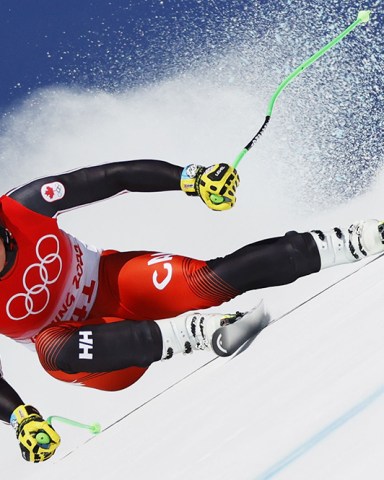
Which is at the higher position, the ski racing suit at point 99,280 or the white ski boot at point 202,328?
the ski racing suit at point 99,280

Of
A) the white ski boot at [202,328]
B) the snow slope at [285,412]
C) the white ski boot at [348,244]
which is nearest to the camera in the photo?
the snow slope at [285,412]

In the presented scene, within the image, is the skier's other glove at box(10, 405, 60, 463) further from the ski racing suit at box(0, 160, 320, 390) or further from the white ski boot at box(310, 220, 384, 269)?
the white ski boot at box(310, 220, 384, 269)

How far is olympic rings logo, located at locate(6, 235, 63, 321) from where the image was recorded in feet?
6.06

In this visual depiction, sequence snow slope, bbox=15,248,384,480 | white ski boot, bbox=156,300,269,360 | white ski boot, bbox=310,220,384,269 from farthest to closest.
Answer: white ski boot, bbox=156,300,269,360 → white ski boot, bbox=310,220,384,269 → snow slope, bbox=15,248,384,480

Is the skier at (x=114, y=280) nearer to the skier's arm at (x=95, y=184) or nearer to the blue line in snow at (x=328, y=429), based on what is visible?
the skier's arm at (x=95, y=184)

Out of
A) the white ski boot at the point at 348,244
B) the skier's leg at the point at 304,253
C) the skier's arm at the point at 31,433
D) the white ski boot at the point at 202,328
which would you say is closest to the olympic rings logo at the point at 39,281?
the skier's arm at the point at 31,433

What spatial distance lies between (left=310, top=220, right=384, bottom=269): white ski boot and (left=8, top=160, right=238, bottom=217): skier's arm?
1.21 feet

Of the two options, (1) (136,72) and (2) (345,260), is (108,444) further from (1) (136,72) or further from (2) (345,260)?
(1) (136,72)

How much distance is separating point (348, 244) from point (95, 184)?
2.00 ft

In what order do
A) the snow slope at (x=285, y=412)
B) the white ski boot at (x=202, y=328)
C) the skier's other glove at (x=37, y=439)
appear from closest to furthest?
the snow slope at (x=285, y=412)
the white ski boot at (x=202, y=328)
the skier's other glove at (x=37, y=439)

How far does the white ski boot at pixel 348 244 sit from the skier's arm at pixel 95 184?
369 millimetres

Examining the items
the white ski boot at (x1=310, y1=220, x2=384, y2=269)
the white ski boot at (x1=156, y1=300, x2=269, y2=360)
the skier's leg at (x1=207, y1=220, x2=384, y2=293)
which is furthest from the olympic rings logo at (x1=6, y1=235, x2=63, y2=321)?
the white ski boot at (x1=310, y1=220, x2=384, y2=269)

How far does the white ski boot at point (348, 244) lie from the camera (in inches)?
61.2

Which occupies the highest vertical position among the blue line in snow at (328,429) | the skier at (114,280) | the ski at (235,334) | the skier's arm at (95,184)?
the skier's arm at (95,184)
